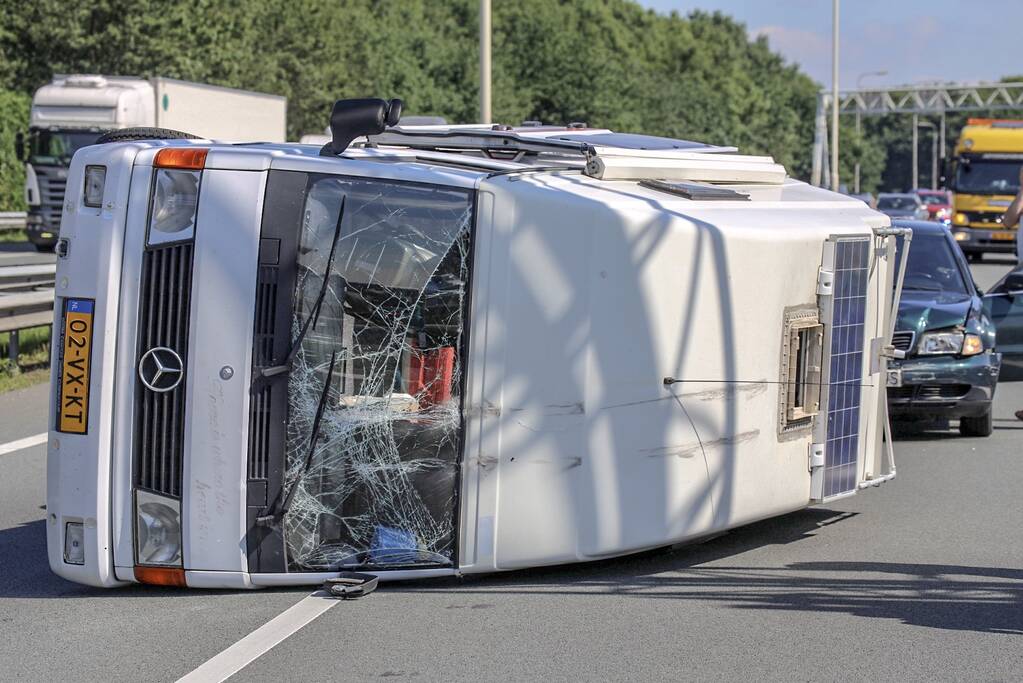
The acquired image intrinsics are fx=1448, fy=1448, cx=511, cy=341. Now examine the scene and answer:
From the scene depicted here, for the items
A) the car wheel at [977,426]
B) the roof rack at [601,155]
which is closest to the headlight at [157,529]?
the roof rack at [601,155]

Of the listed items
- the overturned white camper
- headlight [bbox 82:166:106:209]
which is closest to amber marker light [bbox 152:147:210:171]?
the overturned white camper

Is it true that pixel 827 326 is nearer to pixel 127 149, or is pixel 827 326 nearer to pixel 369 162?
pixel 369 162

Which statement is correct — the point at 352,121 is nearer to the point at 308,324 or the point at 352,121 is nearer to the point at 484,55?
the point at 308,324

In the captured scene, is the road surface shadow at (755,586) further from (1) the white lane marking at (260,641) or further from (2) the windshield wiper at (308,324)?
(2) the windshield wiper at (308,324)

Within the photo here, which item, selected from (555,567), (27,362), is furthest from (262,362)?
(27,362)

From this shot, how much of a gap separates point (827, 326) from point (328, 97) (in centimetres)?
4813

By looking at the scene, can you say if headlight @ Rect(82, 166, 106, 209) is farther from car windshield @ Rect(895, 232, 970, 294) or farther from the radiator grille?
car windshield @ Rect(895, 232, 970, 294)

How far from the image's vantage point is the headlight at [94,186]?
6152mm

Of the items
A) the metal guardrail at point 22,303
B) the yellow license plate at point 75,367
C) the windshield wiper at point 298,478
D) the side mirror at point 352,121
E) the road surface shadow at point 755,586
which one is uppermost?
the side mirror at point 352,121

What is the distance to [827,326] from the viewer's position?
721 centimetres

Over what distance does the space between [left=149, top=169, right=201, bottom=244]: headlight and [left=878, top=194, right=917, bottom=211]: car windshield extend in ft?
150

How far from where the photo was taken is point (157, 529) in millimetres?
6105

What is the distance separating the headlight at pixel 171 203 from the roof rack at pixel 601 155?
4.42ft

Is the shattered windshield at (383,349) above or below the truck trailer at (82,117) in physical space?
below
